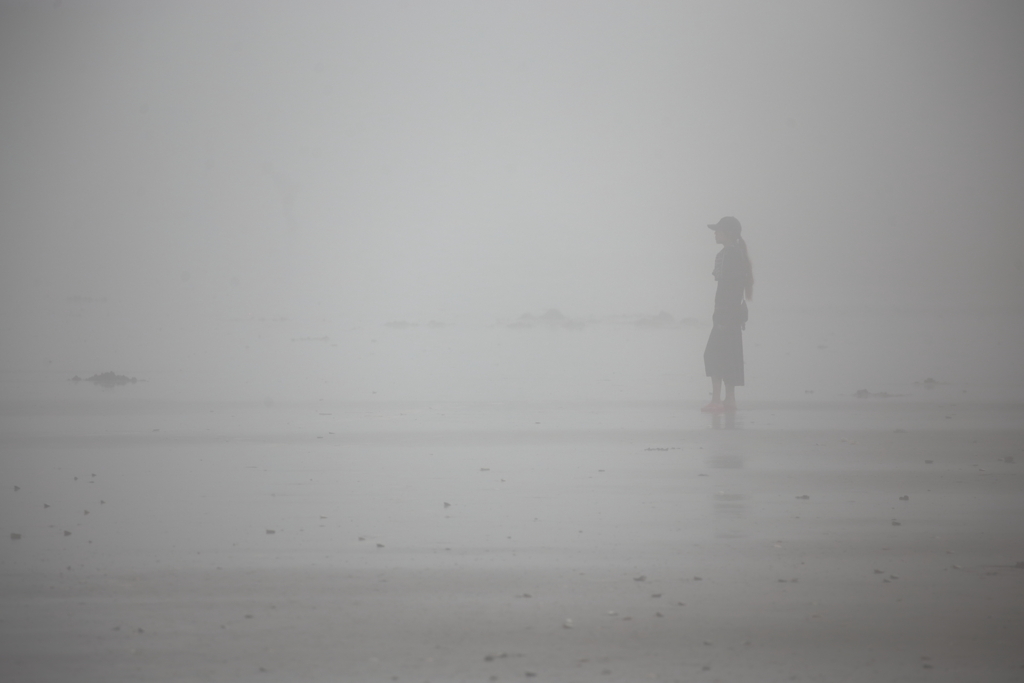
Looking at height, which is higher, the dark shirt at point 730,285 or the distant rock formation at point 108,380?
the dark shirt at point 730,285

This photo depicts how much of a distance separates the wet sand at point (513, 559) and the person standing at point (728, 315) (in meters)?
2.71

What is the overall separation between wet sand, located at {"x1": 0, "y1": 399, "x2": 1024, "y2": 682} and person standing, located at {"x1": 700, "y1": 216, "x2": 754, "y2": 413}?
8.89ft

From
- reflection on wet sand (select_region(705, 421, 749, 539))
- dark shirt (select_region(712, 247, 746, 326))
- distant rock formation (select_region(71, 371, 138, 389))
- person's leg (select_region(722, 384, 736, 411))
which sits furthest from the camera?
distant rock formation (select_region(71, 371, 138, 389))

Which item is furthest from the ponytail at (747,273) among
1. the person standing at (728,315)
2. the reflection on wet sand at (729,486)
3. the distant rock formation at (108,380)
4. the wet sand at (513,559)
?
the distant rock formation at (108,380)

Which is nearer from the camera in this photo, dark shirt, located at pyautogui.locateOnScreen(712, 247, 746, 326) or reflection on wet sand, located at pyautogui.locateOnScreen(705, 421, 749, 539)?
reflection on wet sand, located at pyautogui.locateOnScreen(705, 421, 749, 539)

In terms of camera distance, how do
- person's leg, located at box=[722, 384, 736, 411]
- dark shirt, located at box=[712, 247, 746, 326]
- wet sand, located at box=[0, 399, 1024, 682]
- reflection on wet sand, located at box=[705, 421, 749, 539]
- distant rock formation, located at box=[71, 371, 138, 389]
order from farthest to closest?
distant rock formation, located at box=[71, 371, 138, 389] < dark shirt, located at box=[712, 247, 746, 326] < person's leg, located at box=[722, 384, 736, 411] < reflection on wet sand, located at box=[705, 421, 749, 539] < wet sand, located at box=[0, 399, 1024, 682]

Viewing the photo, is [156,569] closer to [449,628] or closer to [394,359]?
[449,628]

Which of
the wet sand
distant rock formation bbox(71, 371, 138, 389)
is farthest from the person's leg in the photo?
distant rock formation bbox(71, 371, 138, 389)

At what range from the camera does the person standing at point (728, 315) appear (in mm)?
13047

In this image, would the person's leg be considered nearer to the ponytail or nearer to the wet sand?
the ponytail

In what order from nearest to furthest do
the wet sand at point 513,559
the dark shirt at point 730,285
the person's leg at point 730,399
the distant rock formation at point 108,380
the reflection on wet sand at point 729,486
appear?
the wet sand at point 513,559 < the reflection on wet sand at point 729,486 < the person's leg at point 730,399 < the dark shirt at point 730,285 < the distant rock formation at point 108,380

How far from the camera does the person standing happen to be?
13047mm

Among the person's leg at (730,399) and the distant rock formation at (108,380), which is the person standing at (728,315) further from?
the distant rock formation at (108,380)

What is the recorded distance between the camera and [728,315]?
13.4 metres
